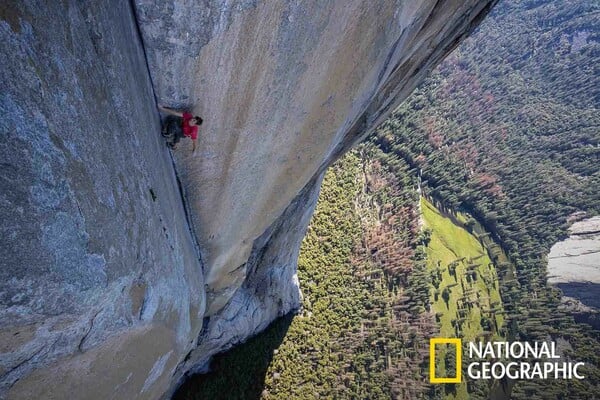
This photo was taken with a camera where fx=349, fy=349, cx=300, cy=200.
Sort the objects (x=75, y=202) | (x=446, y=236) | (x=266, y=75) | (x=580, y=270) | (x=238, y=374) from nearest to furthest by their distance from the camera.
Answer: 1. (x=75, y=202)
2. (x=266, y=75)
3. (x=238, y=374)
4. (x=446, y=236)
5. (x=580, y=270)

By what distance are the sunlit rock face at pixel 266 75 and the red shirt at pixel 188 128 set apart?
117 millimetres

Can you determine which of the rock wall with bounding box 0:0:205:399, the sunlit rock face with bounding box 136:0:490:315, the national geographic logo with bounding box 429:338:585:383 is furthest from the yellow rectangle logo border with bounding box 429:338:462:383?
the rock wall with bounding box 0:0:205:399

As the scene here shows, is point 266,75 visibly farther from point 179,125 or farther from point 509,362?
point 509,362

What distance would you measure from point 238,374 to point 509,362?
22836 millimetres

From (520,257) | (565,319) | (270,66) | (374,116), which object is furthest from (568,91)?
(270,66)

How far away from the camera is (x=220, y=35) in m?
3.72

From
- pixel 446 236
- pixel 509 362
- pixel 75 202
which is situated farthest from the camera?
pixel 446 236

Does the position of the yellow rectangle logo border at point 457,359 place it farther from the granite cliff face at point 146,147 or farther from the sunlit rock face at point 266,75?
the sunlit rock face at point 266,75

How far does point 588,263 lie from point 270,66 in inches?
1643

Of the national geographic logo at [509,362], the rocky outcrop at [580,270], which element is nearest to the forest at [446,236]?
the national geographic logo at [509,362]

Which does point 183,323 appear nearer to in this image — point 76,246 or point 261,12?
point 76,246

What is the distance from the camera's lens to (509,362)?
26.0 m

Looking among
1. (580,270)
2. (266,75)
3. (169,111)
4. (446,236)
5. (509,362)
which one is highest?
(580,270)

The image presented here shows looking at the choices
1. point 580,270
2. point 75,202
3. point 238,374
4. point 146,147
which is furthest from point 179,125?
point 580,270
